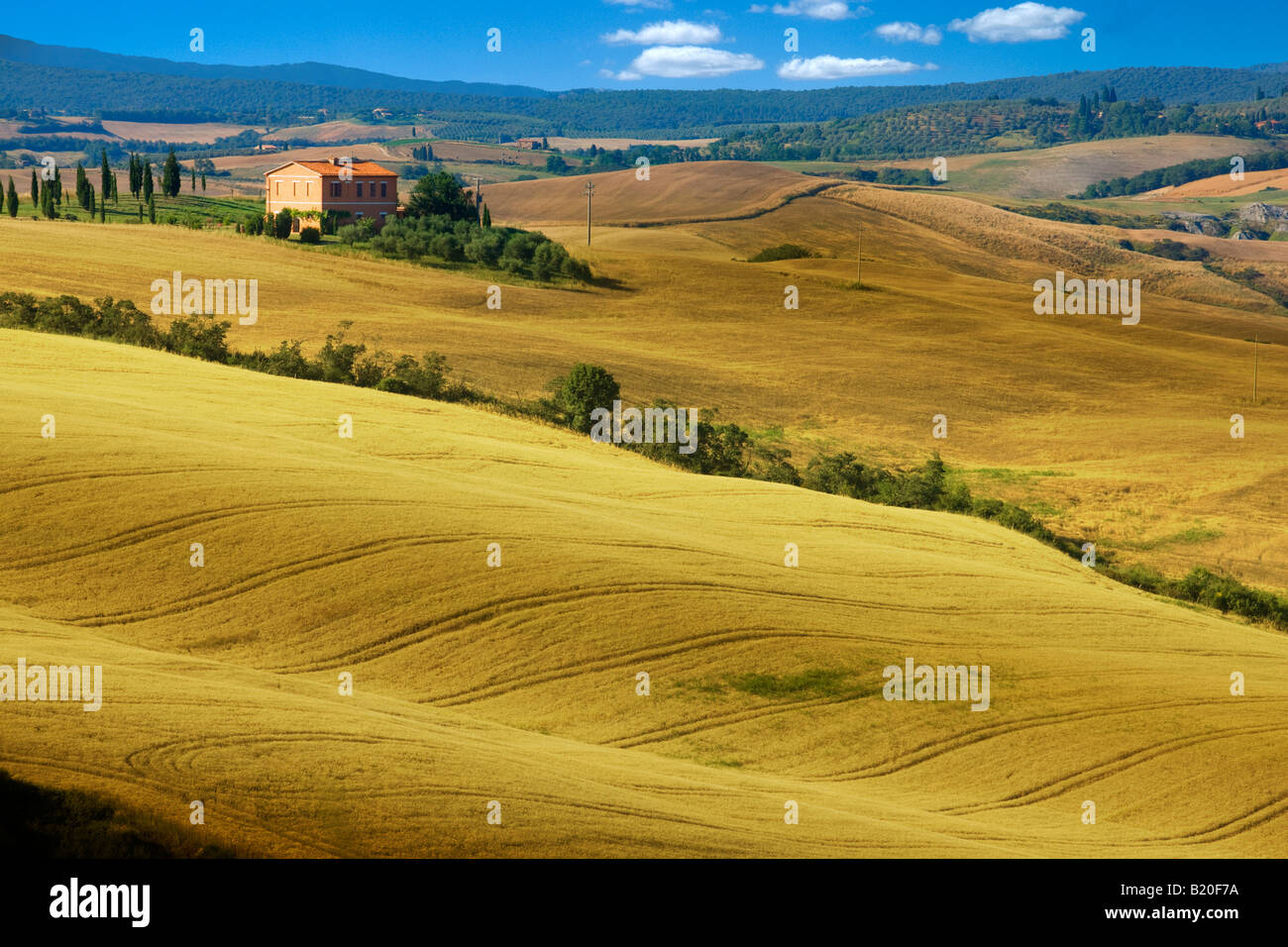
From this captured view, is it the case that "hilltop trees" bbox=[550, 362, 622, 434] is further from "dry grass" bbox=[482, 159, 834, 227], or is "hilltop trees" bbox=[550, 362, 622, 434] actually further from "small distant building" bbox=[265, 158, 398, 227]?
"dry grass" bbox=[482, 159, 834, 227]

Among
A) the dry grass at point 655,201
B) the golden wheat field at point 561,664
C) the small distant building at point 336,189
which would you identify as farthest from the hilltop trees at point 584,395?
the dry grass at point 655,201

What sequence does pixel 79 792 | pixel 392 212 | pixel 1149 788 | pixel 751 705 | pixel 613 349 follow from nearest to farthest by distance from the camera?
pixel 79 792
pixel 1149 788
pixel 751 705
pixel 613 349
pixel 392 212

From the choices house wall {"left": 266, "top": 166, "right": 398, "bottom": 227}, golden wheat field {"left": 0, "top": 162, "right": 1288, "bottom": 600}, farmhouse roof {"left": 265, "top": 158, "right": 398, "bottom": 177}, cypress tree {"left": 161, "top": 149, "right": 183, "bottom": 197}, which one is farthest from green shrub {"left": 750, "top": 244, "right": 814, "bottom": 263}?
cypress tree {"left": 161, "top": 149, "right": 183, "bottom": 197}

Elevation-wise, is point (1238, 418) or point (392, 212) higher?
point (392, 212)

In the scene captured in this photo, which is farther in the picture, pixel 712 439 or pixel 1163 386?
pixel 1163 386

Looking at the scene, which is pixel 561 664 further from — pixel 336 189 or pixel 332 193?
pixel 336 189
